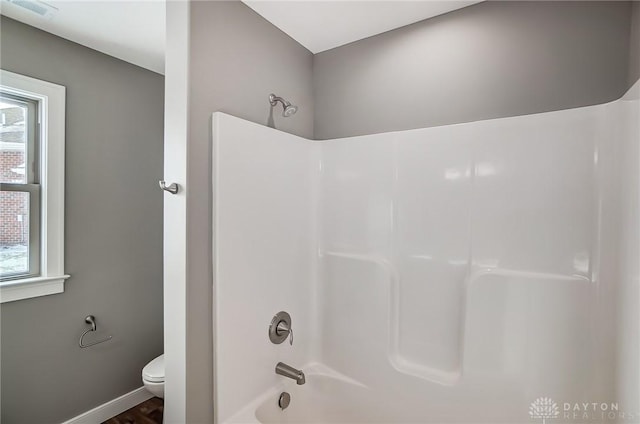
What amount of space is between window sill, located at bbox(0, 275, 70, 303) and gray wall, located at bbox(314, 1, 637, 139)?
1923mm

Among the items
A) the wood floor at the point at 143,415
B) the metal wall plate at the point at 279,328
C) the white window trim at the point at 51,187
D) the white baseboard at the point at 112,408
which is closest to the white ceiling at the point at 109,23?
the white window trim at the point at 51,187

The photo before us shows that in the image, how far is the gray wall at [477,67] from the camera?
127 centimetres

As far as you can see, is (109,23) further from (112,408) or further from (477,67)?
(112,408)

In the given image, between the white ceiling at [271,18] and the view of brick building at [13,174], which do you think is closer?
the white ceiling at [271,18]

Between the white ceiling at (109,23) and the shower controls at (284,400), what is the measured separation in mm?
2142

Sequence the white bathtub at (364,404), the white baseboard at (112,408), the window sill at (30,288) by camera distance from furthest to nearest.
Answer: the white baseboard at (112,408)
the window sill at (30,288)
the white bathtub at (364,404)

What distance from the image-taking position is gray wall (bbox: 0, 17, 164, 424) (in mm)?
1855

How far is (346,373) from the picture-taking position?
6.04 feet

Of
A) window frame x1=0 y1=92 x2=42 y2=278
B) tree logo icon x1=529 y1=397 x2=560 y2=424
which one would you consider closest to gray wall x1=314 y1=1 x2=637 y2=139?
tree logo icon x1=529 y1=397 x2=560 y2=424

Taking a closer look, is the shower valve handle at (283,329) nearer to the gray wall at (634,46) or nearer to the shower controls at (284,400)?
the shower controls at (284,400)

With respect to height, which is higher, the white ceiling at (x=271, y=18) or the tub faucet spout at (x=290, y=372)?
the white ceiling at (x=271, y=18)

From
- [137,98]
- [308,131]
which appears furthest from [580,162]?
[137,98]

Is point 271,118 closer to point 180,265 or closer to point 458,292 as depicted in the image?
point 180,265

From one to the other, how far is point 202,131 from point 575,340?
178cm
